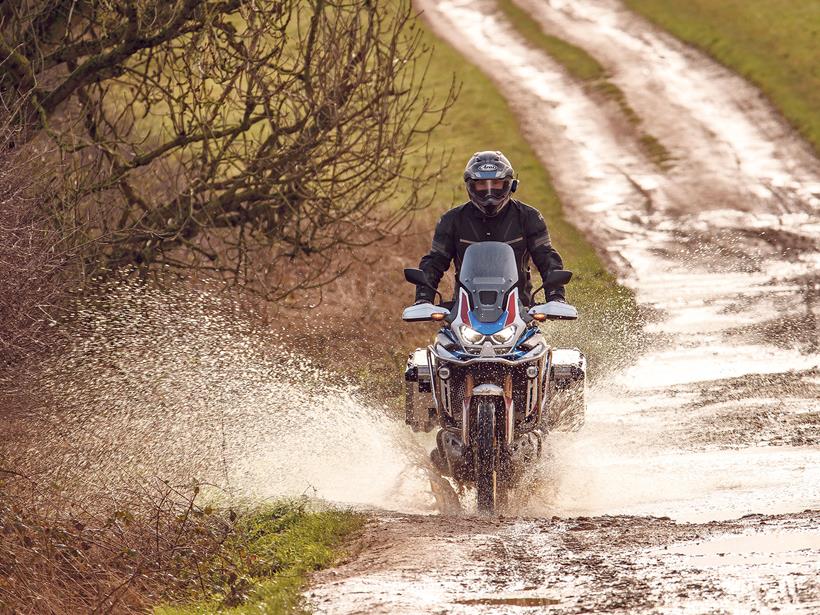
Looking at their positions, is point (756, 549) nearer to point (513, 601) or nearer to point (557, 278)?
point (513, 601)

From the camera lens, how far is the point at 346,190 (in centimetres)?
1672

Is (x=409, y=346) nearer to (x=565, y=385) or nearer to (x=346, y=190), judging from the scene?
(x=346, y=190)

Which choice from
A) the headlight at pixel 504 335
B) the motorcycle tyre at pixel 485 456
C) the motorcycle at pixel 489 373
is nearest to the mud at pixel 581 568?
the motorcycle tyre at pixel 485 456

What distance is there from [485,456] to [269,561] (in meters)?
1.82

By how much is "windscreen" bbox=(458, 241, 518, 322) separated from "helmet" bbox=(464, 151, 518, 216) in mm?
329

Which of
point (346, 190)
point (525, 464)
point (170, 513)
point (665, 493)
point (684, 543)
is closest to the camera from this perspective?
point (684, 543)

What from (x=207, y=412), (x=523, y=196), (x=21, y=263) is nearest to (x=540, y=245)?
(x=21, y=263)

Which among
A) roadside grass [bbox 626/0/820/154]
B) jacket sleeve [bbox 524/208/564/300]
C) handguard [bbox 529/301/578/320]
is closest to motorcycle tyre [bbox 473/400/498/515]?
handguard [bbox 529/301/578/320]

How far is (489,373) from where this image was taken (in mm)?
10531

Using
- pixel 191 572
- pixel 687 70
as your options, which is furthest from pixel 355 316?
pixel 687 70

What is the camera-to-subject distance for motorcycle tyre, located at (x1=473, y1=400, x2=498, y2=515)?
34.1 ft

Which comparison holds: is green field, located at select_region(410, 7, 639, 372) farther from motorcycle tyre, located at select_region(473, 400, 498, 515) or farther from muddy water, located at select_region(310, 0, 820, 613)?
motorcycle tyre, located at select_region(473, 400, 498, 515)

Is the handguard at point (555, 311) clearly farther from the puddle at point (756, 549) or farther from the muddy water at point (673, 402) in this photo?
the puddle at point (756, 549)

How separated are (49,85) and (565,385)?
8.81 meters
